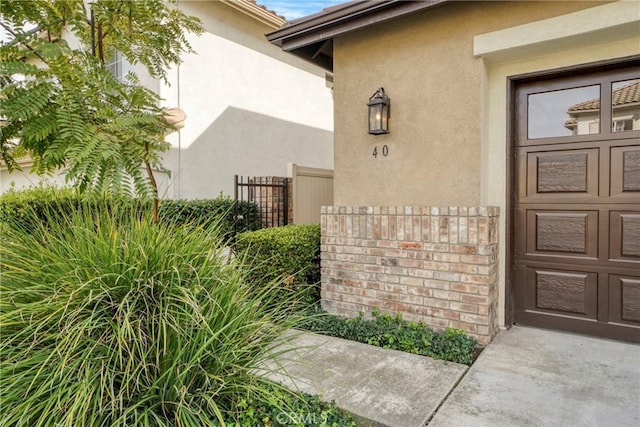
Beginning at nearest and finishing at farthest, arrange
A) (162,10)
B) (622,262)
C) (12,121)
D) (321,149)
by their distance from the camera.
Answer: (12,121), (162,10), (622,262), (321,149)

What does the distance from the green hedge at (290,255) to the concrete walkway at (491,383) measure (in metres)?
1.43

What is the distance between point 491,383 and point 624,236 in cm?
231

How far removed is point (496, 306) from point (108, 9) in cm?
491

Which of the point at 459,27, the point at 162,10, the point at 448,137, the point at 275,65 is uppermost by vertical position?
the point at 275,65

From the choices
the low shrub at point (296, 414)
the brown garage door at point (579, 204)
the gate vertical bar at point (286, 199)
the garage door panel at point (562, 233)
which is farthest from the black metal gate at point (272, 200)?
the low shrub at point (296, 414)

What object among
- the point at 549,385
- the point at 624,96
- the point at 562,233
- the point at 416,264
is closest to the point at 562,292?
the point at 562,233

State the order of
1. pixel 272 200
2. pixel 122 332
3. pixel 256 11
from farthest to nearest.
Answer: pixel 256 11, pixel 272 200, pixel 122 332

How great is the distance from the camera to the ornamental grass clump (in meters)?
2.17

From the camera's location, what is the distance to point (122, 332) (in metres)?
2.23

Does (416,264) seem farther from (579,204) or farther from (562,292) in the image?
(579,204)

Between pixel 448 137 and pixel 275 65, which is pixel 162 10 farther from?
pixel 275 65

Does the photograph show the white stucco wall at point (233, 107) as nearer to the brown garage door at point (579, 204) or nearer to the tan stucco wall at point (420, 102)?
the tan stucco wall at point (420, 102)

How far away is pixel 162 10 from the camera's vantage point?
3.12 metres

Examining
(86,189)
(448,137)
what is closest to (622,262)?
(448,137)
